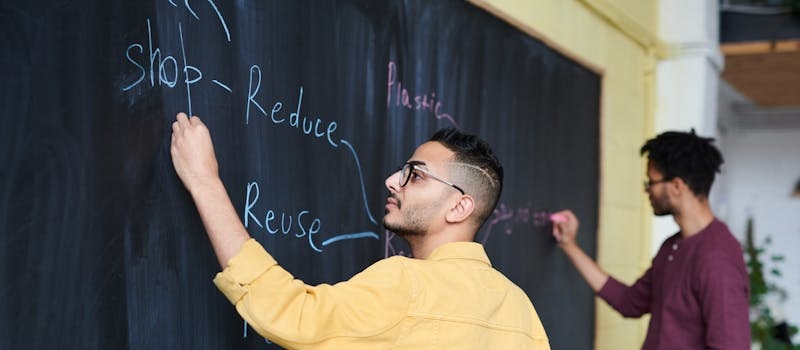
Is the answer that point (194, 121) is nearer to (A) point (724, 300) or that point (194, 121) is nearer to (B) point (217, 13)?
(B) point (217, 13)

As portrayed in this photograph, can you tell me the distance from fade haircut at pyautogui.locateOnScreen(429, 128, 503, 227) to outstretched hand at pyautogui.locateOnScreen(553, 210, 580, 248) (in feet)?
6.07

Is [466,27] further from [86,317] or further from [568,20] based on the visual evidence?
[86,317]

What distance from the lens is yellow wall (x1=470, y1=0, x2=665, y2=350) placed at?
13.2 ft

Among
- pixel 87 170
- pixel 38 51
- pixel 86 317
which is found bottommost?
pixel 86 317

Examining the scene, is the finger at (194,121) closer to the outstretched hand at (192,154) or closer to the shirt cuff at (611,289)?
the outstretched hand at (192,154)

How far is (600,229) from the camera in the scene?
14.3ft

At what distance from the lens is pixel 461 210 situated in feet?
6.51

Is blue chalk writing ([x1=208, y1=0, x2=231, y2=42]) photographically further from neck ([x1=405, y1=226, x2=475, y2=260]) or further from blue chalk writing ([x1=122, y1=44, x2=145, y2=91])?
neck ([x1=405, y1=226, x2=475, y2=260])

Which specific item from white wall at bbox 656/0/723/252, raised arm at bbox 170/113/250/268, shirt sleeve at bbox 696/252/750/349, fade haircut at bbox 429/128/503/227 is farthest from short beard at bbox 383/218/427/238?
Result: white wall at bbox 656/0/723/252

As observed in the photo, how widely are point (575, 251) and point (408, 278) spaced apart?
220cm

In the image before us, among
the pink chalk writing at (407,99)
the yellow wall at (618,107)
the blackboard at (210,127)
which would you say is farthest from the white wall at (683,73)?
the pink chalk writing at (407,99)

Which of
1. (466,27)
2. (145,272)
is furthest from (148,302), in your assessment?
(466,27)

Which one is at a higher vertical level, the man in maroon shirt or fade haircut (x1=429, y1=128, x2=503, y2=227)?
fade haircut (x1=429, y1=128, x2=503, y2=227)

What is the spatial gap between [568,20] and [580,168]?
25.9 inches
